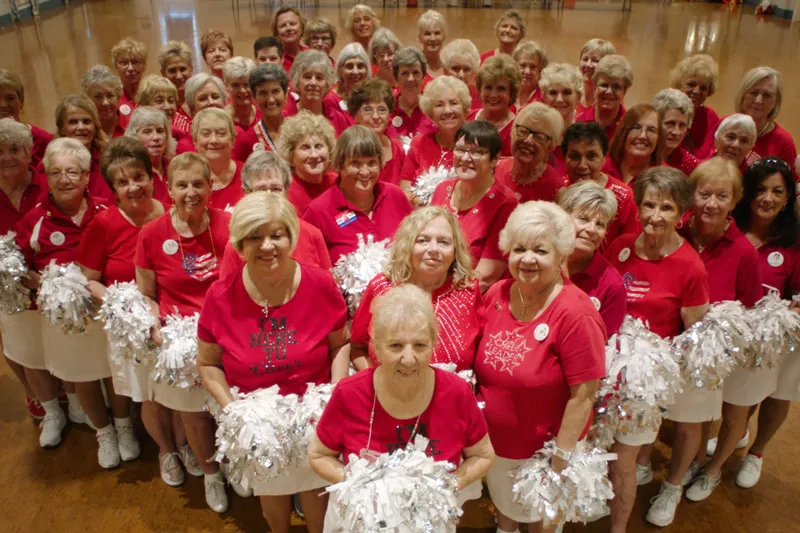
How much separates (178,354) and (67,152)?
4.43 feet

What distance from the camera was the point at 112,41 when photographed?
1405 cm

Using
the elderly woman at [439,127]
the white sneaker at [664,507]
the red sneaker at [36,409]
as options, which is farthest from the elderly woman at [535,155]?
the red sneaker at [36,409]

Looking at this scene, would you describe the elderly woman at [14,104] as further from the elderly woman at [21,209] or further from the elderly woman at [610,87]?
the elderly woman at [610,87]

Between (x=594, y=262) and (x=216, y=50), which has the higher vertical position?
(x=216, y=50)

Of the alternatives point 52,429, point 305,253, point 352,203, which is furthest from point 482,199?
point 52,429

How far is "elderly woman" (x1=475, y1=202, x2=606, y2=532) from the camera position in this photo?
98.0 inches

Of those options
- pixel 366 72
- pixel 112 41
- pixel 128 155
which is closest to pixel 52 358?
pixel 128 155

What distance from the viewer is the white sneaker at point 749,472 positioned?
3.67 meters

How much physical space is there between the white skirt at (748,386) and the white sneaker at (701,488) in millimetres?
510

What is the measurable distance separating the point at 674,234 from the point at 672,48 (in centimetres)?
1266

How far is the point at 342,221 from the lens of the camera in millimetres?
3428

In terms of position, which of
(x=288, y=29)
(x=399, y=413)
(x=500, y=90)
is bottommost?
(x=399, y=413)

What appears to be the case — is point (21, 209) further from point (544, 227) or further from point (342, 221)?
point (544, 227)

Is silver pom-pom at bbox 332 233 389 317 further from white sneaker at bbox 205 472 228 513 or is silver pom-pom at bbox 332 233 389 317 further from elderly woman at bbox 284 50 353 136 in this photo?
elderly woman at bbox 284 50 353 136
